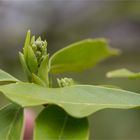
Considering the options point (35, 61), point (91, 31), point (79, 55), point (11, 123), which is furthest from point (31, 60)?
point (91, 31)

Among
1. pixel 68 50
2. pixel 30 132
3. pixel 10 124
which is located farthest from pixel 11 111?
pixel 30 132

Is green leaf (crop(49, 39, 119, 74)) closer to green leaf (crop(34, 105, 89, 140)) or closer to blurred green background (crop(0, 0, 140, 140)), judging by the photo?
green leaf (crop(34, 105, 89, 140))

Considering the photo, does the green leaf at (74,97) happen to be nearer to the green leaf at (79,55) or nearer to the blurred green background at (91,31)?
the green leaf at (79,55)

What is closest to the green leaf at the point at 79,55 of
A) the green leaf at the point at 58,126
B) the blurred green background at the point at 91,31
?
the green leaf at the point at 58,126

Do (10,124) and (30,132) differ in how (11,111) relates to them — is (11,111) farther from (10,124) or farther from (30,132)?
(30,132)

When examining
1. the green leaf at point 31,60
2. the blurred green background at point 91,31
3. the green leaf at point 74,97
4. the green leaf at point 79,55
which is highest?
the green leaf at point 31,60

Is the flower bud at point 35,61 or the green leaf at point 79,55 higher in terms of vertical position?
the flower bud at point 35,61
